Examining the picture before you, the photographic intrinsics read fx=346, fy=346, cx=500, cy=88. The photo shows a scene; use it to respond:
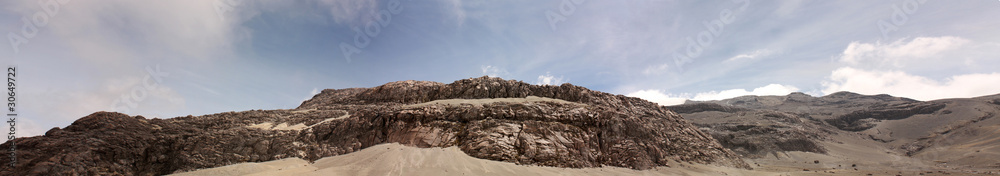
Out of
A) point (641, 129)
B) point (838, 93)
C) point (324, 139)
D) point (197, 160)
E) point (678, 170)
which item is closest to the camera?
point (197, 160)

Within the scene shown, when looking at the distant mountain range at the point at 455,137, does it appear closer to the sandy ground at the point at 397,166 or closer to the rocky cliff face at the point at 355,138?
the rocky cliff face at the point at 355,138

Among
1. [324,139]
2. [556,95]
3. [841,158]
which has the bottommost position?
[841,158]

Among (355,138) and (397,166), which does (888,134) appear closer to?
(397,166)

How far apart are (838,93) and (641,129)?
119m

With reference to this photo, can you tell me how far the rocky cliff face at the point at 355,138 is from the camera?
17.0 m

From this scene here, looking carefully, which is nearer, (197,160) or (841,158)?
(197,160)

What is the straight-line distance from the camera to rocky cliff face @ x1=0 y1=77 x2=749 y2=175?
55.9 ft

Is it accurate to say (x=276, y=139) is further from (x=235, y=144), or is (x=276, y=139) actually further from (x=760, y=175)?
(x=760, y=175)

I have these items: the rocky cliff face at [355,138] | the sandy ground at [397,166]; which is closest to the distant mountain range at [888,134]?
the rocky cliff face at [355,138]

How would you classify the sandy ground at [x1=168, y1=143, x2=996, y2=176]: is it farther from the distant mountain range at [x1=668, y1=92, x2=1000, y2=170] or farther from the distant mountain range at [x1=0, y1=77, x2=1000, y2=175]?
the distant mountain range at [x1=668, y1=92, x2=1000, y2=170]

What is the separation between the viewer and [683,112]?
83438mm

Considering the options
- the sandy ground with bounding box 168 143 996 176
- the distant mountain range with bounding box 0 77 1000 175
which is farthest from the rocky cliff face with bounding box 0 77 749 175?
the sandy ground with bounding box 168 143 996 176

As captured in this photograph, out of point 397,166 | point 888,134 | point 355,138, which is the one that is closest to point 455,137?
point 397,166

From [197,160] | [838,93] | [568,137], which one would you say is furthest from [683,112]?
[197,160]
